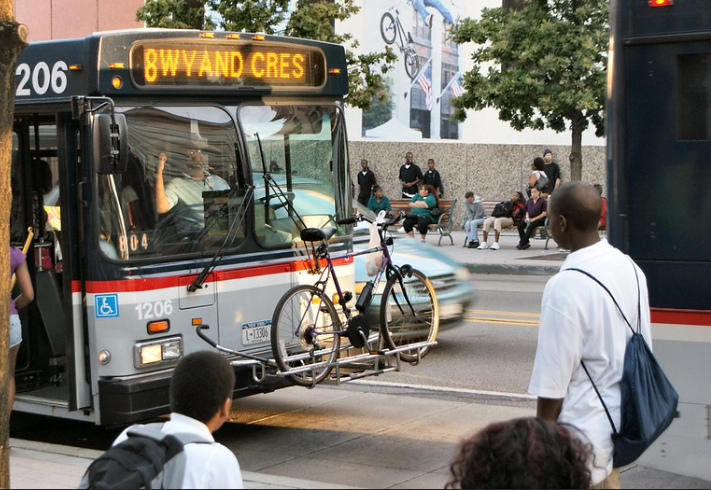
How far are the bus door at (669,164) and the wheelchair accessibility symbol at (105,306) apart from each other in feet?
11.4

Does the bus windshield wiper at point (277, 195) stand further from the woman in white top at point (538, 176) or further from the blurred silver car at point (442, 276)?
the woman in white top at point (538, 176)

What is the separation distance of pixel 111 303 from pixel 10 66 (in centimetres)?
212

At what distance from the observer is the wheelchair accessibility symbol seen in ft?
24.6

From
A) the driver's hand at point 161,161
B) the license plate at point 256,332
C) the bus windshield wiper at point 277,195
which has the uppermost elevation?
the driver's hand at point 161,161

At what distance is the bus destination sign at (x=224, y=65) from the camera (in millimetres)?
7758

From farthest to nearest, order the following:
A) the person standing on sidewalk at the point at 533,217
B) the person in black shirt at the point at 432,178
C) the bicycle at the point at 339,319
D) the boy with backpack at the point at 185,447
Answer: the person in black shirt at the point at 432,178
the person standing on sidewalk at the point at 533,217
the bicycle at the point at 339,319
the boy with backpack at the point at 185,447

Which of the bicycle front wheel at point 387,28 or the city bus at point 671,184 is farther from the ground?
the bicycle front wheel at point 387,28

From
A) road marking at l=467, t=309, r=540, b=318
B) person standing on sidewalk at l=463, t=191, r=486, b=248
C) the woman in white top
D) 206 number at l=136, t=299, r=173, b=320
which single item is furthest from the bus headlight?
person standing on sidewalk at l=463, t=191, r=486, b=248

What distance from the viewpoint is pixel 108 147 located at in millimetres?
7215

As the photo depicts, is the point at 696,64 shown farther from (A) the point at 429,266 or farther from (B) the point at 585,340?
(A) the point at 429,266

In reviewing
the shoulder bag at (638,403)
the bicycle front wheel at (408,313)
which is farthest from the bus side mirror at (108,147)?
the shoulder bag at (638,403)

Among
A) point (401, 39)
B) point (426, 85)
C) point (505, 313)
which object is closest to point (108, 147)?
point (505, 313)

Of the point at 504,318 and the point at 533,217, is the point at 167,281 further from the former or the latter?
the point at 533,217

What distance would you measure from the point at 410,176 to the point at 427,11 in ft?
19.3
